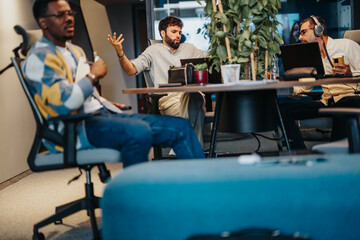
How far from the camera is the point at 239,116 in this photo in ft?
9.57

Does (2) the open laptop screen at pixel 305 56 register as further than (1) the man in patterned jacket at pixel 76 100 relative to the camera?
Yes

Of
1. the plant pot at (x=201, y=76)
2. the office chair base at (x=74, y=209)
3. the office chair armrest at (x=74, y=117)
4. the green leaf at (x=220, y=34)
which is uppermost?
the green leaf at (x=220, y=34)

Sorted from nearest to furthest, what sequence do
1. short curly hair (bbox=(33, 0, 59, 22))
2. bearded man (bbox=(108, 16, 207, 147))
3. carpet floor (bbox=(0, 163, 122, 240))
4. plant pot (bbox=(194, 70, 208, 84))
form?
short curly hair (bbox=(33, 0, 59, 22)), carpet floor (bbox=(0, 163, 122, 240)), plant pot (bbox=(194, 70, 208, 84)), bearded man (bbox=(108, 16, 207, 147))

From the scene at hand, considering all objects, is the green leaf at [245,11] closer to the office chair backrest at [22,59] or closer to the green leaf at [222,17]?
the green leaf at [222,17]

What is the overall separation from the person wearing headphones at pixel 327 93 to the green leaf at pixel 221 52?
884mm

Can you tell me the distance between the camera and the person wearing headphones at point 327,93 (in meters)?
3.23

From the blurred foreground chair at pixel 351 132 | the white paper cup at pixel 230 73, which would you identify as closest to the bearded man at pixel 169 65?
the white paper cup at pixel 230 73

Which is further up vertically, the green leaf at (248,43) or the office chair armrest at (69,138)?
the green leaf at (248,43)

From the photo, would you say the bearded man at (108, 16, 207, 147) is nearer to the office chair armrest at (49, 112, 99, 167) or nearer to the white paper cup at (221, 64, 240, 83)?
the white paper cup at (221, 64, 240, 83)

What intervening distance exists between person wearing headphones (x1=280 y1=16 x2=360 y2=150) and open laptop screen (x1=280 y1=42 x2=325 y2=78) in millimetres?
123

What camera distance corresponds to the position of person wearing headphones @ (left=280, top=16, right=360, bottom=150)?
3232mm

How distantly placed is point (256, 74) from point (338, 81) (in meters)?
0.65

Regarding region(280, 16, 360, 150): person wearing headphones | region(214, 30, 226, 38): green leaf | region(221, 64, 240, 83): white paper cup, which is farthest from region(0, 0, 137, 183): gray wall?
region(280, 16, 360, 150): person wearing headphones

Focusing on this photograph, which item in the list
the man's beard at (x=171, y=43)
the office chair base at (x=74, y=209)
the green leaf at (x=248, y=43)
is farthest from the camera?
the man's beard at (x=171, y=43)
